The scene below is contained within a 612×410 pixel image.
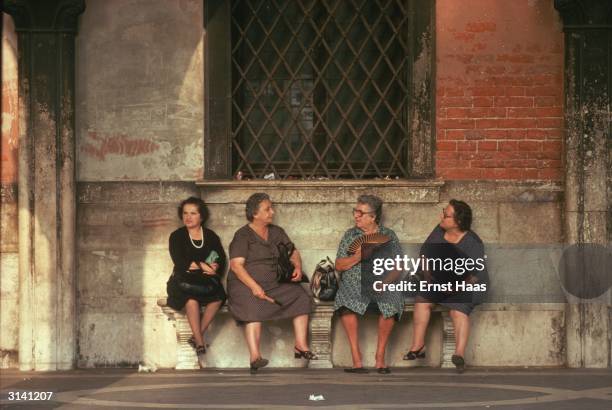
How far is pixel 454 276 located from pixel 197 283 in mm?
2198

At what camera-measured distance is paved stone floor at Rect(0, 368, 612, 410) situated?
9594mm

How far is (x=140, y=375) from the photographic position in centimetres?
1164


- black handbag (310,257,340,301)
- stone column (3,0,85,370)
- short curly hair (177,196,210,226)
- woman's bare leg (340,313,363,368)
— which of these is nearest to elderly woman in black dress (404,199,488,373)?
woman's bare leg (340,313,363,368)

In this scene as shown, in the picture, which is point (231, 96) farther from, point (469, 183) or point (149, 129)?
point (469, 183)

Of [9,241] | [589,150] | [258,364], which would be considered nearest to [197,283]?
[258,364]

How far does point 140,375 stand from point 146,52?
284cm

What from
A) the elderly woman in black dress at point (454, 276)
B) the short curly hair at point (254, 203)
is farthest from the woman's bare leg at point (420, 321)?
the short curly hair at point (254, 203)

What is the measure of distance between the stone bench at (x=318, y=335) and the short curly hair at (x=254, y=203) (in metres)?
0.82

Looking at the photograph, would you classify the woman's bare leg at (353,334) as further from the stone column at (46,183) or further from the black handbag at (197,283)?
the stone column at (46,183)

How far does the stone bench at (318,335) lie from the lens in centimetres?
1181

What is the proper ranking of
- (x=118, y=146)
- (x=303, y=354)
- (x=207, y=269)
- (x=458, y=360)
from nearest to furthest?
(x=458, y=360), (x=303, y=354), (x=207, y=269), (x=118, y=146)

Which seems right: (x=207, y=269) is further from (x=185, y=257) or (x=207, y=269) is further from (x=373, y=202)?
(x=373, y=202)

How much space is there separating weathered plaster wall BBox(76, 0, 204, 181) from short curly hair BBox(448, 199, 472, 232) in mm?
2274

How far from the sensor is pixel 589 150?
39.2 ft
